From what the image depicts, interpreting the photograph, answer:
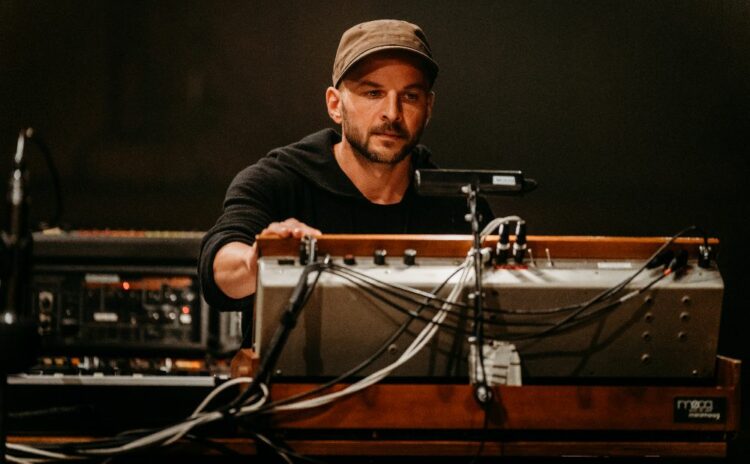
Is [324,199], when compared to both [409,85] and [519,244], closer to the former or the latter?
[409,85]

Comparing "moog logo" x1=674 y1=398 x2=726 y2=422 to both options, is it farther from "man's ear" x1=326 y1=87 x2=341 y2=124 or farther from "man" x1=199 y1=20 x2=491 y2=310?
"man's ear" x1=326 y1=87 x2=341 y2=124

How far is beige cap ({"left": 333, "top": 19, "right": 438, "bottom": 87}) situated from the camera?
186 cm

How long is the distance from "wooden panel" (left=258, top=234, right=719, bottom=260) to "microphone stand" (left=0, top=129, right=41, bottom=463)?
352mm

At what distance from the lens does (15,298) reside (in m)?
1.01

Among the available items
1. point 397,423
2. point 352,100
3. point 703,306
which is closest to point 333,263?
point 397,423

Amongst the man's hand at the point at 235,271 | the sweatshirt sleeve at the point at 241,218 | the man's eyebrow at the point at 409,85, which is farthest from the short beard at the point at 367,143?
the man's hand at the point at 235,271

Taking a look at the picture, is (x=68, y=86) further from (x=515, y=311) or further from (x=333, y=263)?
(x=515, y=311)

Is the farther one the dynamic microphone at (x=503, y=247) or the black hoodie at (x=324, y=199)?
the black hoodie at (x=324, y=199)

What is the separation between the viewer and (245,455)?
3.65 ft

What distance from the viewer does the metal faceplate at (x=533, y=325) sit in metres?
1.16

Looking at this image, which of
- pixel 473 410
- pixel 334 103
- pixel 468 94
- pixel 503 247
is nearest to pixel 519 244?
pixel 503 247

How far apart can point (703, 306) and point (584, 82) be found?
6.92 feet

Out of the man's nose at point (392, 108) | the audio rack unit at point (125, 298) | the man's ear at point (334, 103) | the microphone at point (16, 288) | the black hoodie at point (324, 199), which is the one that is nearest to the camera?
the microphone at point (16, 288)

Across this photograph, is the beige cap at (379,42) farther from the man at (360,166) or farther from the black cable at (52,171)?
the black cable at (52,171)
